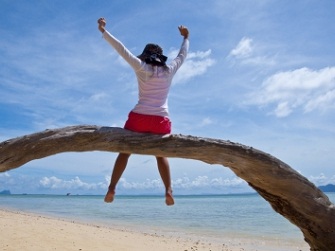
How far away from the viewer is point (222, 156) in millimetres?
4922

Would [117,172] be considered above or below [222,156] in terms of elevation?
below

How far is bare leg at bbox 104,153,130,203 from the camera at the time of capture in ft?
14.9

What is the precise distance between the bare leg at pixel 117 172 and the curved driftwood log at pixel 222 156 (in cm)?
17

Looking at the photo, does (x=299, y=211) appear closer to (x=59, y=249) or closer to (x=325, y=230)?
(x=325, y=230)

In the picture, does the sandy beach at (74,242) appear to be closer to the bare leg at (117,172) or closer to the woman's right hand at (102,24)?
the bare leg at (117,172)

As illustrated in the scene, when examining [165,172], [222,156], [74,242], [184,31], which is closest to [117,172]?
[165,172]

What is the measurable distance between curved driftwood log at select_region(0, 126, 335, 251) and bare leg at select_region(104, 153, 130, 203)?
172mm

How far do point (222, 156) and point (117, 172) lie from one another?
123 cm

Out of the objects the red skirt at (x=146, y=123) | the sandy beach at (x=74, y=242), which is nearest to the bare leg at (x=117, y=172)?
the red skirt at (x=146, y=123)

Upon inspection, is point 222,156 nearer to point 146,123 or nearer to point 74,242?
point 146,123

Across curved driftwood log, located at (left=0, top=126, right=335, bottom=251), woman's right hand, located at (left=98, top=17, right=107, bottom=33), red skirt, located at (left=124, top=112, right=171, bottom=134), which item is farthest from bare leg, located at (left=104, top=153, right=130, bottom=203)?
woman's right hand, located at (left=98, top=17, right=107, bottom=33)

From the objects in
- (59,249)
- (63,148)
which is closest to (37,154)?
(63,148)

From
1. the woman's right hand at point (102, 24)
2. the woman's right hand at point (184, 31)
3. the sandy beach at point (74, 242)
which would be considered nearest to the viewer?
the woman's right hand at point (102, 24)

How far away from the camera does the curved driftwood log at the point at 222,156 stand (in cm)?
446
